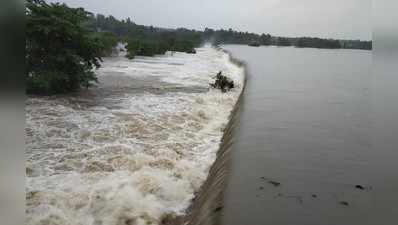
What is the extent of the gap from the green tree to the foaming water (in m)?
0.59

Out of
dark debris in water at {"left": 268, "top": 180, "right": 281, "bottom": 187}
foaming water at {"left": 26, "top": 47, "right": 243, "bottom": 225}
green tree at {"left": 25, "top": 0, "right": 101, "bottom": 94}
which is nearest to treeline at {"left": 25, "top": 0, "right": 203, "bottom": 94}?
green tree at {"left": 25, "top": 0, "right": 101, "bottom": 94}

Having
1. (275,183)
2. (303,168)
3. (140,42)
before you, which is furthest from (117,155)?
(140,42)

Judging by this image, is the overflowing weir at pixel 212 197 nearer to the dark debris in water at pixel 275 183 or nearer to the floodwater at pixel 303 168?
the floodwater at pixel 303 168

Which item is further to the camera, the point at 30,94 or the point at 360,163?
the point at 30,94

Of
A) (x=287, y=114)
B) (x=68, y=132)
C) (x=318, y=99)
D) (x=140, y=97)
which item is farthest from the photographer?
(x=318, y=99)

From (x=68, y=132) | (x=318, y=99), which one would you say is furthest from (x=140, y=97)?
(x=318, y=99)

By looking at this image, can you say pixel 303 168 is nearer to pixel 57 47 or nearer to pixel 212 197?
pixel 212 197

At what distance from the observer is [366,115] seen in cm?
1138

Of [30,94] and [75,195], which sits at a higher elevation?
[30,94]

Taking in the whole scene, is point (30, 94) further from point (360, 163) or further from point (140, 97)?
point (360, 163)

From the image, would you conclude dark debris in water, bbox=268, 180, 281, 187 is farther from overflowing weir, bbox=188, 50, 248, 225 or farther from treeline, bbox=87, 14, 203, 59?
treeline, bbox=87, 14, 203, 59

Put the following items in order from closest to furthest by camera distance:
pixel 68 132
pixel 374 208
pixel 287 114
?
pixel 374 208 < pixel 68 132 < pixel 287 114

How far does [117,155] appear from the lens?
7.06 meters

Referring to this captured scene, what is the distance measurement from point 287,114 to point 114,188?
6.74 meters
